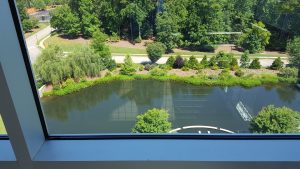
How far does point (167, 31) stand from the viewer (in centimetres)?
124

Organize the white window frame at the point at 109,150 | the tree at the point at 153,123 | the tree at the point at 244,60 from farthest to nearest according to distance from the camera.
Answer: the tree at the point at 153,123
the tree at the point at 244,60
the white window frame at the point at 109,150

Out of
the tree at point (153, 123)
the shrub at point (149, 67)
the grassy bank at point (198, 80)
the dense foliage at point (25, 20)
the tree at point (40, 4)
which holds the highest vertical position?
the tree at point (40, 4)

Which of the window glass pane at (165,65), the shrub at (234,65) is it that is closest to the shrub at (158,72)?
the window glass pane at (165,65)

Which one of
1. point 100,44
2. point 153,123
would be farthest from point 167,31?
point 153,123

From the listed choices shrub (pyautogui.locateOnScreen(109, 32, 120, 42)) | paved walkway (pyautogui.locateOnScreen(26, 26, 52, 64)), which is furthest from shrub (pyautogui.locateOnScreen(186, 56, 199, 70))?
paved walkway (pyautogui.locateOnScreen(26, 26, 52, 64))

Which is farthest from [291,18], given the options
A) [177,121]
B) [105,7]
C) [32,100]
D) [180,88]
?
[32,100]

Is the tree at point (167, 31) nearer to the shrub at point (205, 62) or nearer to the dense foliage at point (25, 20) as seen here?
the shrub at point (205, 62)

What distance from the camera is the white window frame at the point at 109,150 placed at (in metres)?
1.10

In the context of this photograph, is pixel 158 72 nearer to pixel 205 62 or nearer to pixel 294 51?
pixel 205 62

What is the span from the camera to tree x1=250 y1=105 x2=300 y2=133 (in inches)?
49.7

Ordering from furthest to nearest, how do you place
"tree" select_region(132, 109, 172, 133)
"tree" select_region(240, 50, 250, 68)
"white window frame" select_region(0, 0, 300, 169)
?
"tree" select_region(132, 109, 172, 133) < "tree" select_region(240, 50, 250, 68) < "white window frame" select_region(0, 0, 300, 169)

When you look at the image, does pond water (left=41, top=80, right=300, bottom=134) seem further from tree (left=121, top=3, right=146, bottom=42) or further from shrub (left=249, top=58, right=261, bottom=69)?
tree (left=121, top=3, right=146, bottom=42)

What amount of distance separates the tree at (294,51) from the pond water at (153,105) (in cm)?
14

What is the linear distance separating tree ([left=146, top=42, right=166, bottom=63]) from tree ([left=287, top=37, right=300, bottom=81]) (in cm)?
50
